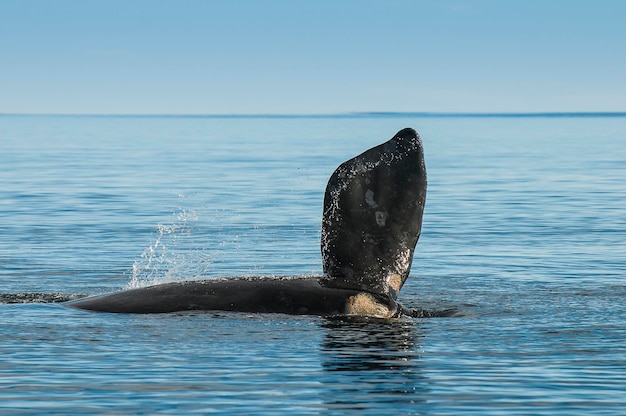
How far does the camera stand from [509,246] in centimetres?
2052

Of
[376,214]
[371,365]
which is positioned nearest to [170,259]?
[376,214]

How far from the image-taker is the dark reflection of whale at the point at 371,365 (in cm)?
909

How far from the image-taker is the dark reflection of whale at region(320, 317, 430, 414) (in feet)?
29.8

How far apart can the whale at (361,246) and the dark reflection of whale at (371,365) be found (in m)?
0.39

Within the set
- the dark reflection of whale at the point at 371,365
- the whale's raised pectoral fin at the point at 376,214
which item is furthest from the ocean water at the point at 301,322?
the whale's raised pectoral fin at the point at 376,214

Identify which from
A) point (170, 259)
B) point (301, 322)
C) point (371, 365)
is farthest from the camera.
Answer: point (170, 259)

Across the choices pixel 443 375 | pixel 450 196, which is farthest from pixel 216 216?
pixel 443 375

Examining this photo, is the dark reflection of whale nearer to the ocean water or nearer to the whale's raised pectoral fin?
the ocean water

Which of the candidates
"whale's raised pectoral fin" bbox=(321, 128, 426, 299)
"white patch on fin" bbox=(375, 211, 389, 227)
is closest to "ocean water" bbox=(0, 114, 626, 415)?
"whale's raised pectoral fin" bbox=(321, 128, 426, 299)

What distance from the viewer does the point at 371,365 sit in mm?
10297

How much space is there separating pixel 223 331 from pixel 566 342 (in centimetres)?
312

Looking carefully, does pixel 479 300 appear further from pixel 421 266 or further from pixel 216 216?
pixel 216 216

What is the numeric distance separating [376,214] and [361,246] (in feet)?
1.18

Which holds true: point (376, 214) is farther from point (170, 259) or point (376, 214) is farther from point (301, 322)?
point (170, 259)
